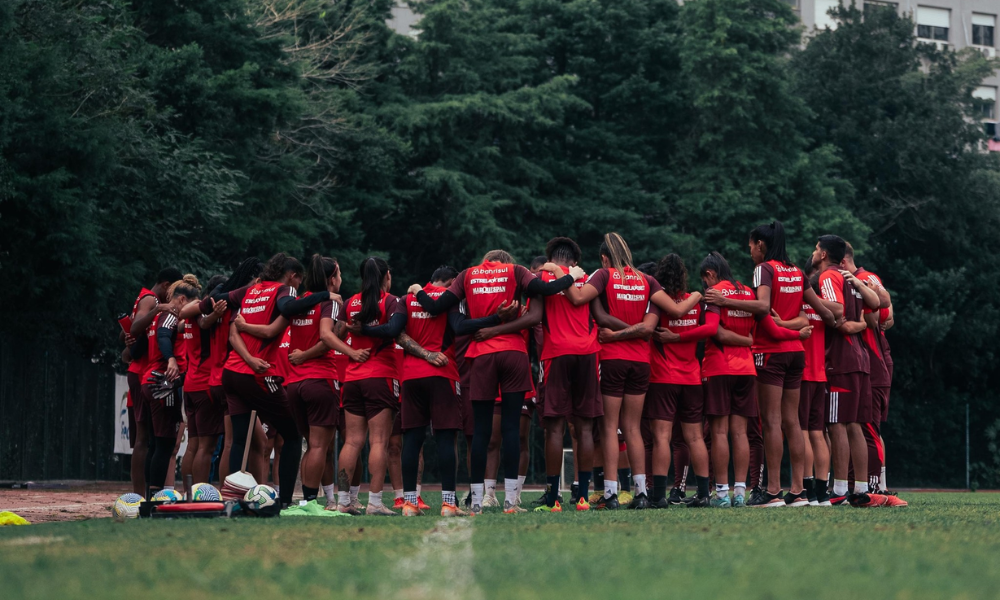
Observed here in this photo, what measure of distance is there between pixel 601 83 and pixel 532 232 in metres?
6.24

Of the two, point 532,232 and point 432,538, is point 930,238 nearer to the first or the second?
point 532,232

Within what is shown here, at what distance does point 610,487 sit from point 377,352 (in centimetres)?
239

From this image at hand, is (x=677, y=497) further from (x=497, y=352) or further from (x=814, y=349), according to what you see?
(x=497, y=352)

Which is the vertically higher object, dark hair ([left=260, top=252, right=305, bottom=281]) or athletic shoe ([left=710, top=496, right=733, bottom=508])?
dark hair ([left=260, top=252, right=305, bottom=281])

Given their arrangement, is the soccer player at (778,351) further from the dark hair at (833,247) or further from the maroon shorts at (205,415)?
the maroon shorts at (205,415)

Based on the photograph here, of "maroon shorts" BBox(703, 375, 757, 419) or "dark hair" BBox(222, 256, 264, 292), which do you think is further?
"dark hair" BBox(222, 256, 264, 292)

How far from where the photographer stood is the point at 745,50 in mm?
36344

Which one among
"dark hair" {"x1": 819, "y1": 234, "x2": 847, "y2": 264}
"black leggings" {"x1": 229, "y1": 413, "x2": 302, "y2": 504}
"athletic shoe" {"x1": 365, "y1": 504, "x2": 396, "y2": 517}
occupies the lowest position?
"athletic shoe" {"x1": 365, "y1": 504, "x2": 396, "y2": 517}

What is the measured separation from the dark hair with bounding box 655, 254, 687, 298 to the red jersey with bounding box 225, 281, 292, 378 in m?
3.49

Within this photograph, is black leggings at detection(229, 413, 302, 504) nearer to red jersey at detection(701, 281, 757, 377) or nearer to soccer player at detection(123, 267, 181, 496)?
soccer player at detection(123, 267, 181, 496)

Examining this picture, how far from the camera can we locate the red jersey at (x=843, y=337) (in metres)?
11.4

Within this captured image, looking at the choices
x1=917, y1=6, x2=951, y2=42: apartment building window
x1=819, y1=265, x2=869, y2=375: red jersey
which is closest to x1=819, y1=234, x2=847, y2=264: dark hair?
x1=819, y1=265, x2=869, y2=375: red jersey

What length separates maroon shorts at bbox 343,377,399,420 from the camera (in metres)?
10.5

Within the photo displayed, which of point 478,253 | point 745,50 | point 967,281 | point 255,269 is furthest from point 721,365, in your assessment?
point 967,281
